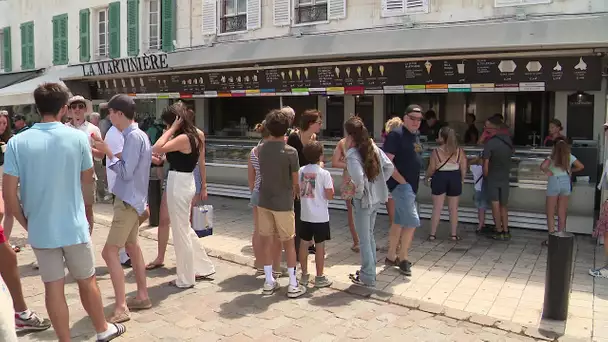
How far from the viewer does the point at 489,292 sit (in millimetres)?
5395

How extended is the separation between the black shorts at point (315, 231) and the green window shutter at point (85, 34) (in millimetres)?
13050

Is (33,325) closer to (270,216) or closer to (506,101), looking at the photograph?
(270,216)

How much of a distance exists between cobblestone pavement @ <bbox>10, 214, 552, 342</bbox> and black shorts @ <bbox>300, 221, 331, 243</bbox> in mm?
552

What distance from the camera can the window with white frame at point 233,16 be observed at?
40.2ft

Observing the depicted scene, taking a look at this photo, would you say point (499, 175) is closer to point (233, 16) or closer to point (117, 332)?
point (117, 332)

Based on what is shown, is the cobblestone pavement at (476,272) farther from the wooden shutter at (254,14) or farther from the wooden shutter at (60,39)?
the wooden shutter at (60,39)

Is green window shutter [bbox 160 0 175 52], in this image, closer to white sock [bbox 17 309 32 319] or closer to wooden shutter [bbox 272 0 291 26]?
wooden shutter [bbox 272 0 291 26]

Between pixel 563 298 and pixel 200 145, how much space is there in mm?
3628

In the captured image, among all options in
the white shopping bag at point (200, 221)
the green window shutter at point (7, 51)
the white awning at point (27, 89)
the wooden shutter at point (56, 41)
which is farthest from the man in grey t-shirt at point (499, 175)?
the green window shutter at point (7, 51)

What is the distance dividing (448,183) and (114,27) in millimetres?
11355

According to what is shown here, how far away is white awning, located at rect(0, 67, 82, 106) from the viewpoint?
14523mm

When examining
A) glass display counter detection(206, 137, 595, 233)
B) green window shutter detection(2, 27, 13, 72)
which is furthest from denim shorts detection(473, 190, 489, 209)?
green window shutter detection(2, 27, 13, 72)

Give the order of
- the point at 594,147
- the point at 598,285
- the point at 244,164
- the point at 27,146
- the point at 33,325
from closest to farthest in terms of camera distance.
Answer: the point at 27,146 → the point at 33,325 → the point at 598,285 → the point at 594,147 → the point at 244,164

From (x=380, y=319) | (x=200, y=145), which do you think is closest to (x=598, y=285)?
(x=380, y=319)
